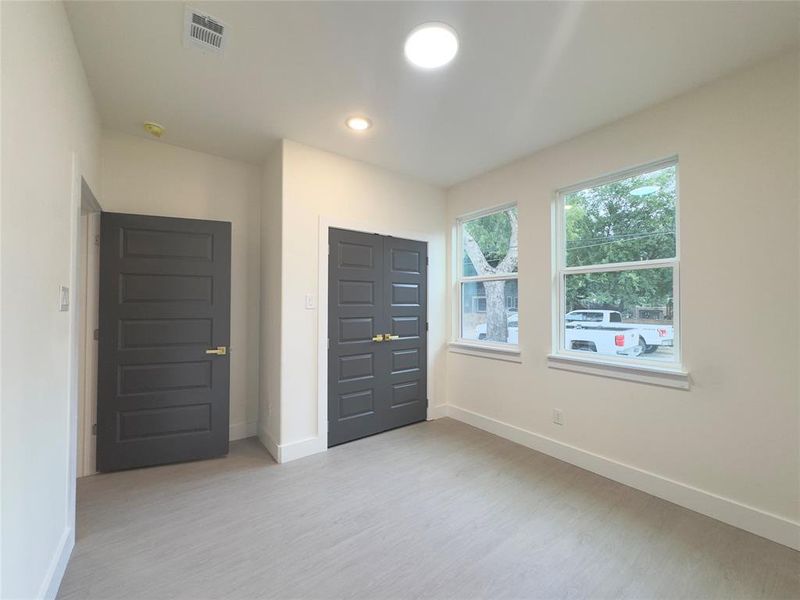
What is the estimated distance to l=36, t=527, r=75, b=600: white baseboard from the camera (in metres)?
1.41

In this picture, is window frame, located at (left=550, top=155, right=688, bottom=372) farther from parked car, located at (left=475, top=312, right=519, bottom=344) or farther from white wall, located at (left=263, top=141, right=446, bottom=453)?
white wall, located at (left=263, top=141, right=446, bottom=453)

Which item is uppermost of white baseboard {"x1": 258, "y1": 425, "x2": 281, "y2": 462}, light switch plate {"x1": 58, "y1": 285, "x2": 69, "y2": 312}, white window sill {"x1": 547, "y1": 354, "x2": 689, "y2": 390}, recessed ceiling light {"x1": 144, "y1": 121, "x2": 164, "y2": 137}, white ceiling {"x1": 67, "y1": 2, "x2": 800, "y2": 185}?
white ceiling {"x1": 67, "y1": 2, "x2": 800, "y2": 185}

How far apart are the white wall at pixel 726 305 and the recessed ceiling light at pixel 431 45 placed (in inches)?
58.7

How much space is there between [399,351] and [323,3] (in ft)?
9.01

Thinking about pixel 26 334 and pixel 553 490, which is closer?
pixel 26 334

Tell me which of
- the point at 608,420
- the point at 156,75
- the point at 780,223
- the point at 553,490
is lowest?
the point at 553,490

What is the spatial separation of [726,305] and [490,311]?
1848 mm

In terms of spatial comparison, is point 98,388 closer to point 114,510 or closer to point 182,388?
point 182,388

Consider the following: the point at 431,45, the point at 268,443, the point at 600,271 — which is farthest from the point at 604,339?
Result: the point at 268,443

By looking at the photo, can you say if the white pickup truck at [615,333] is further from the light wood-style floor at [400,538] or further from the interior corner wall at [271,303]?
the interior corner wall at [271,303]

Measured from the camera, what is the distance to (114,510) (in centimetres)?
211

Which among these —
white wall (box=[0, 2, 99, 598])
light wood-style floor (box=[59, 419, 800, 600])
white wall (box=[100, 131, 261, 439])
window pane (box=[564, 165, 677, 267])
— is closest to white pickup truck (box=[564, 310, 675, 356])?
window pane (box=[564, 165, 677, 267])

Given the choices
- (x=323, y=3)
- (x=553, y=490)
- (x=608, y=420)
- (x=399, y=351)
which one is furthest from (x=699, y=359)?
(x=323, y=3)

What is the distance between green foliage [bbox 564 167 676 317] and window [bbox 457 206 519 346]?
0.59 meters
